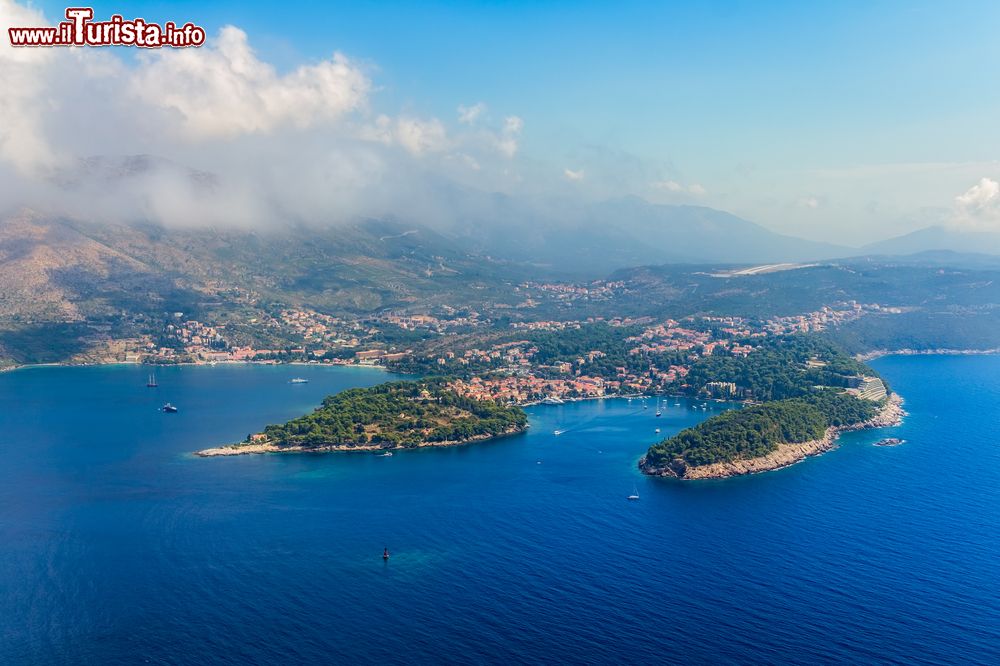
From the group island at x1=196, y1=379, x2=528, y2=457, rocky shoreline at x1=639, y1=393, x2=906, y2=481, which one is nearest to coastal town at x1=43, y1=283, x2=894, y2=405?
island at x1=196, y1=379, x2=528, y2=457

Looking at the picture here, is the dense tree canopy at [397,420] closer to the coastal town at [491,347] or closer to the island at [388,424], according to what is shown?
the island at [388,424]

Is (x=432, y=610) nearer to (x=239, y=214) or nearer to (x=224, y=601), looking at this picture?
(x=224, y=601)

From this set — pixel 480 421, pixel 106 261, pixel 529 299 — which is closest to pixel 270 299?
pixel 106 261

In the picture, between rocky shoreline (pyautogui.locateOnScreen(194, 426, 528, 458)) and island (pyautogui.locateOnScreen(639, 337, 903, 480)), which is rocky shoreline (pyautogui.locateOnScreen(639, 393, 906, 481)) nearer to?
island (pyautogui.locateOnScreen(639, 337, 903, 480))

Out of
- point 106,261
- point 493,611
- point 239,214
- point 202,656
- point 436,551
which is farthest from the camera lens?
point 239,214

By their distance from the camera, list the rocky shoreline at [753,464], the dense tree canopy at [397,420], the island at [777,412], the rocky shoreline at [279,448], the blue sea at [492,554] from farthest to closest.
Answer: the dense tree canopy at [397,420], the rocky shoreline at [279,448], the island at [777,412], the rocky shoreline at [753,464], the blue sea at [492,554]

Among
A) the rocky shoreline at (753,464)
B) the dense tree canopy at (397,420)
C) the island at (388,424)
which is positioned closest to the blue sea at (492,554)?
the rocky shoreline at (753,464)
